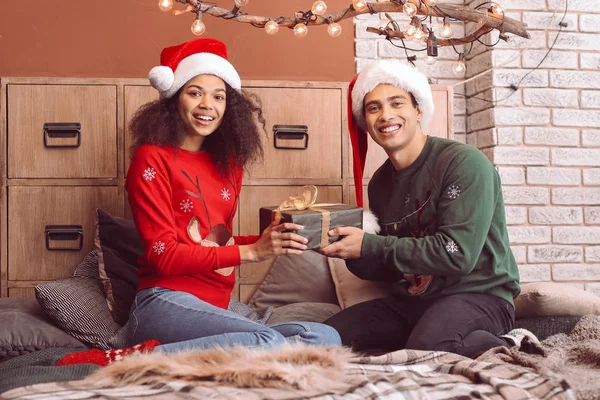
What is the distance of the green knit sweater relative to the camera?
6.13 feet

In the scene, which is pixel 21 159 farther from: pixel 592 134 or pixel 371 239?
pixel 592 134

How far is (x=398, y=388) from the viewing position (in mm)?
1190

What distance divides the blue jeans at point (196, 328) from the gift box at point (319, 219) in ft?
0.89

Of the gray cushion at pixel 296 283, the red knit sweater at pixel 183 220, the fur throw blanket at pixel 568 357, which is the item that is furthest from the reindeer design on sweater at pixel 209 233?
the fur throw blanket at pixel 568 357

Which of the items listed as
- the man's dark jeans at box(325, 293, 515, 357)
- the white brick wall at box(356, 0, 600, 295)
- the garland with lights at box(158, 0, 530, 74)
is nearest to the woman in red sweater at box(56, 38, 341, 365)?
the garland with lights at box(158, 0, 530, 74)

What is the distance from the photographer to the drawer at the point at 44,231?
8.21 ft

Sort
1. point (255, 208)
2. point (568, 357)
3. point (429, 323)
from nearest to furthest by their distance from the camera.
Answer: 1. point (568, 357)
2. point (429, 323)
3. point (255, 208)

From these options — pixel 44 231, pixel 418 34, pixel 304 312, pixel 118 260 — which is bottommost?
pixel 304 312

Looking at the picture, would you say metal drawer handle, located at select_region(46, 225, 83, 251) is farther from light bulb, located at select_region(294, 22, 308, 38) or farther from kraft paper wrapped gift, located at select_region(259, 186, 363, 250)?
light bulb, located at select_region(294, 22, 308, 38)

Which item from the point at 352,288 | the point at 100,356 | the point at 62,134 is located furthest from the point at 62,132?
the point at 352,288

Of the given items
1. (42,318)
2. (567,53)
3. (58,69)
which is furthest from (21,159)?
(567,53)

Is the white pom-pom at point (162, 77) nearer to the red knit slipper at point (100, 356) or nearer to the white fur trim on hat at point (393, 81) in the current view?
the white fur trim on hat at point (393, 81)

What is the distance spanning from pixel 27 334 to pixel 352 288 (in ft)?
3.96

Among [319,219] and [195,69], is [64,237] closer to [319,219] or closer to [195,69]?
[195,69]
